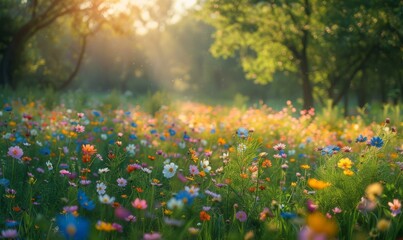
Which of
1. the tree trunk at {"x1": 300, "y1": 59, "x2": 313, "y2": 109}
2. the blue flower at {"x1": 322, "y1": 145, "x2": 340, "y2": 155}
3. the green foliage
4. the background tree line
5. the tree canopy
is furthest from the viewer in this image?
the tree trunk at {"x1": 300, "y1": 59, "x2": 313, "y2": 109}

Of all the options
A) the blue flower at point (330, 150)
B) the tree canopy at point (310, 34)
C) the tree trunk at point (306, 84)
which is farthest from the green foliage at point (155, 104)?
the blue flower at point (330, 150)

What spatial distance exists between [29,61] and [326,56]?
11.5 metres

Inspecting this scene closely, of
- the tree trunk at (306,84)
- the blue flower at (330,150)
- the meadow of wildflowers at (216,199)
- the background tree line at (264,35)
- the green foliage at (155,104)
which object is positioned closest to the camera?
the meadow of wildflowers at (216,199)

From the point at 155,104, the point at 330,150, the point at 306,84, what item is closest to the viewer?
the point at 330,150

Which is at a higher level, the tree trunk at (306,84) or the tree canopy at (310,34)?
the tree canopy at (310,34)

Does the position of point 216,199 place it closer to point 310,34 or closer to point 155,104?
point 155,104

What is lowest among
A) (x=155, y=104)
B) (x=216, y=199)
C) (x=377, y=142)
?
(x=155, y=104)

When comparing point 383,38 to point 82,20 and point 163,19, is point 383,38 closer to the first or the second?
point 82,20

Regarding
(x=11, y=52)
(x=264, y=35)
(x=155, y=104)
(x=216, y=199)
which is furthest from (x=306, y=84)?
(x=216, y=199)

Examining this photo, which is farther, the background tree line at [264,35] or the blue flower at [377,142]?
the background tree line at [264,35]

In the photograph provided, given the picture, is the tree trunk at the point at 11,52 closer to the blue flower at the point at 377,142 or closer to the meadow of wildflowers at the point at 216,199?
the meadow of wildflowers at the point at 216,199

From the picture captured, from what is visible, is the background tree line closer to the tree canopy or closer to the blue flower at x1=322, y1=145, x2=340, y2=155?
the tree canopy

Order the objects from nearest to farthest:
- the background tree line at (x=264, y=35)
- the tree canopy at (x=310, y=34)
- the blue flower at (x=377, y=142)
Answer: the blue flower at (x=377, y=142) → the tree canopy at (x=310, y=34) → the background tree line at (x=264, y=35)

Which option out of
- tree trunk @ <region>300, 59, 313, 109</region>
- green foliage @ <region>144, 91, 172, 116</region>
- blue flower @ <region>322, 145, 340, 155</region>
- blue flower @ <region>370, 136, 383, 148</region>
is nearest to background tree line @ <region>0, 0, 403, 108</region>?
tree trunk @ <region>300, 59, 313, 109</region>
